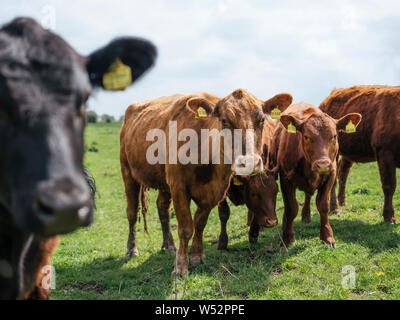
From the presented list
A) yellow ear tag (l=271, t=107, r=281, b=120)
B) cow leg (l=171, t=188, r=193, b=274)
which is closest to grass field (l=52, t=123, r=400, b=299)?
cow leg (l=171, t=188, r=193, b=274)

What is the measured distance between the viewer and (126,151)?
23.4 feet

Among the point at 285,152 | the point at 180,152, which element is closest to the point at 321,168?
the point at 285,152

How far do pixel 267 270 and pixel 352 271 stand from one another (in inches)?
43.8

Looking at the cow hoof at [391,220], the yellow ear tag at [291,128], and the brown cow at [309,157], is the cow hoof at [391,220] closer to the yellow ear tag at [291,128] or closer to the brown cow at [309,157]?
the brown cow at [309,157]

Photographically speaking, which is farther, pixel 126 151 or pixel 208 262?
pixel 126 151

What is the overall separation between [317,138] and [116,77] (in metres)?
4.11

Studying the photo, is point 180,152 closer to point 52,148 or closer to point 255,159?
point 255,159

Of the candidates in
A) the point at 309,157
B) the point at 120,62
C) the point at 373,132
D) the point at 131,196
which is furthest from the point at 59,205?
the point at 373,132

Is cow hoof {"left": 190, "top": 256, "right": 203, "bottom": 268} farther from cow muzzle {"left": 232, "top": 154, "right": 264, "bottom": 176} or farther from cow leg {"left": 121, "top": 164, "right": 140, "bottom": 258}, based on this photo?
cow muzzle {"left": 232, "top": 154, "right": 264, "bottom": 176}

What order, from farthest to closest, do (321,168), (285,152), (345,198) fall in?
1. (345,198)
2. (285,152)
3. (321,168)

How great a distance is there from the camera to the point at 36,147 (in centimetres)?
179

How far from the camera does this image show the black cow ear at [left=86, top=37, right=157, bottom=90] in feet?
8.43

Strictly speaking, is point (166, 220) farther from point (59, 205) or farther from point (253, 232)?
point (59, 205)

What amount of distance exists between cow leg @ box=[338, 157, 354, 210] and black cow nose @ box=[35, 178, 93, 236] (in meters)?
8.50
